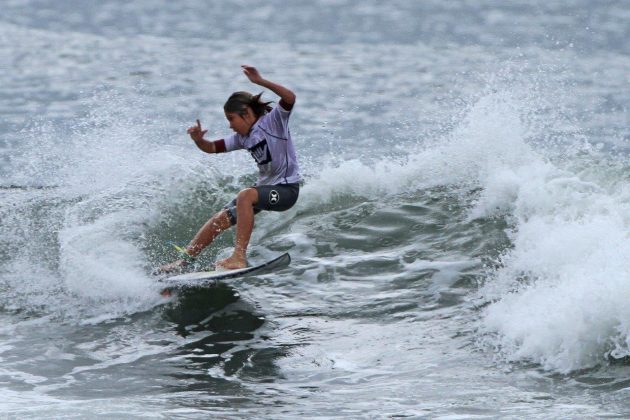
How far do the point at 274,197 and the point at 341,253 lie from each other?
4.93ft

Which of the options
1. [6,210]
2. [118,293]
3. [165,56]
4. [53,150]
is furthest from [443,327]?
[165,56]

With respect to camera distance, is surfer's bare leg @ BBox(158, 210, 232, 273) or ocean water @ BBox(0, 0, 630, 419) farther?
surfer's bare leg @ BBox(158, 210, 232, 273)

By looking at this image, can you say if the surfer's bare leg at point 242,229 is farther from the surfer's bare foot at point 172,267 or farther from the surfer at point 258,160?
the surfer's bare foot at point 172,267

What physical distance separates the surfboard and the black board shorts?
0.54 m

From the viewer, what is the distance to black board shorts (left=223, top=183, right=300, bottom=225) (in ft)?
33.1

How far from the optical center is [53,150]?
58.9ft

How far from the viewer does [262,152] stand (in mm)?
10156

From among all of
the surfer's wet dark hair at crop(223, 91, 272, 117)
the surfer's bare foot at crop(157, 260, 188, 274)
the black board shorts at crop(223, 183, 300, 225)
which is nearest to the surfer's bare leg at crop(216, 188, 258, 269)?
the black board shorts at crop(223, 183, 300, 225)

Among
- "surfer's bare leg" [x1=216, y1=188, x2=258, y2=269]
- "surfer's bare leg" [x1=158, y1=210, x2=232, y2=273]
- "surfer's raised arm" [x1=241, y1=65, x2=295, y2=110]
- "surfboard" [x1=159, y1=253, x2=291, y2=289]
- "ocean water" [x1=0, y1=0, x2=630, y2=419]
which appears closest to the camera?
"ocean water" [x1=0, y1=0, x2=630, y2=419]

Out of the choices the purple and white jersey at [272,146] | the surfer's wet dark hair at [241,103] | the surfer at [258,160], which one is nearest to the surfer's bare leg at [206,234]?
the surfer at [258,160]

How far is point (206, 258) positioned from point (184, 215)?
1.30 meters

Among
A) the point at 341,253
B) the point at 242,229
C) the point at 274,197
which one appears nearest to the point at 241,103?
the point at 274,197

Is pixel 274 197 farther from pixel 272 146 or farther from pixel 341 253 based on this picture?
pixel 341 253

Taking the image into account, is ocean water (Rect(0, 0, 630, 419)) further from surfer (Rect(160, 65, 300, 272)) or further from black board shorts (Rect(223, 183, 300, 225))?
black board shorts (Rect(223, 183, 300, 225))
